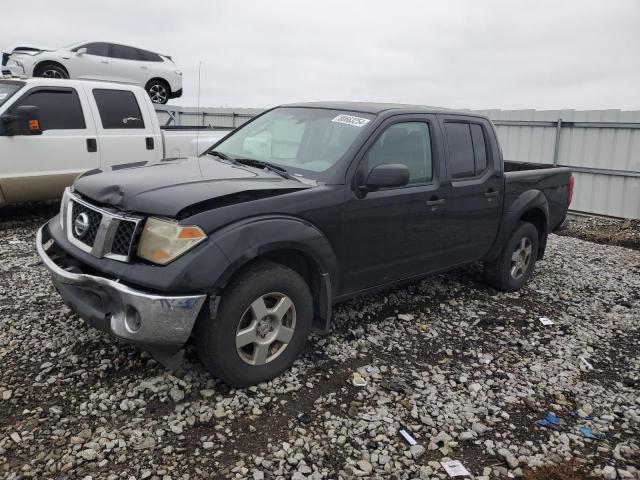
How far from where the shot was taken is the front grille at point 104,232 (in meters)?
3.02

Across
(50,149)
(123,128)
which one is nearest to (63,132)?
(50,149)

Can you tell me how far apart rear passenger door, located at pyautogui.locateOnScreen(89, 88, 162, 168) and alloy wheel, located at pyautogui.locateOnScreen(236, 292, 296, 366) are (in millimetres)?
5050

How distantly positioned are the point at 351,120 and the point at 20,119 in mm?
4645

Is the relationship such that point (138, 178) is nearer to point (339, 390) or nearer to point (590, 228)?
point (339, 390)

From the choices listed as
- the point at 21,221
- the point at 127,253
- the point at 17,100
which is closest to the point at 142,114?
the point at 17,100

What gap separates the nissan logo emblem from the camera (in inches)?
129

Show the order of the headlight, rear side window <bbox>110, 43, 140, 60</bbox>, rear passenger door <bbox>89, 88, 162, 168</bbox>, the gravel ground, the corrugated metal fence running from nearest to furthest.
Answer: the gravel ground, the headlight, rear passenger door <bbox>89, 88, 162, 168</bbox>, the corrugated metal fence, rear side window <bbox>110, 43, 140, 60</bbox>

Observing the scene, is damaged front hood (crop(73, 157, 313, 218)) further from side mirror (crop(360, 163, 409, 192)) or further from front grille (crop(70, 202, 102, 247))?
side mirror (crop(360, 163, 409, 192))

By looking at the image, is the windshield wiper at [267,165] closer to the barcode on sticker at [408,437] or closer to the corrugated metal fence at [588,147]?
the barcode on sticker at [408,437]

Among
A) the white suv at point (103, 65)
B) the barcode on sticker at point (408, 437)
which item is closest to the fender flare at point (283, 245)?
the barcode on sticker at point (408, 437)

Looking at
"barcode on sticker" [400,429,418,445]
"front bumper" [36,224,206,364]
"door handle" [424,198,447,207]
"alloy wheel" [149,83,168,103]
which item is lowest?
"barcode on sticker" [400,429,418,445]

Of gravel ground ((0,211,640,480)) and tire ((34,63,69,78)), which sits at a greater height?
tire ((34,63,69,78))

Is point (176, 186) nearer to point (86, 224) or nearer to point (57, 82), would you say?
point (86, 224)

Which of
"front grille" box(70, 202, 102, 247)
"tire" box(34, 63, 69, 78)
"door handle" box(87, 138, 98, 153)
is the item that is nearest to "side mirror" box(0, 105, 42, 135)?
"door handle" box(87, 138, 98, 153)
